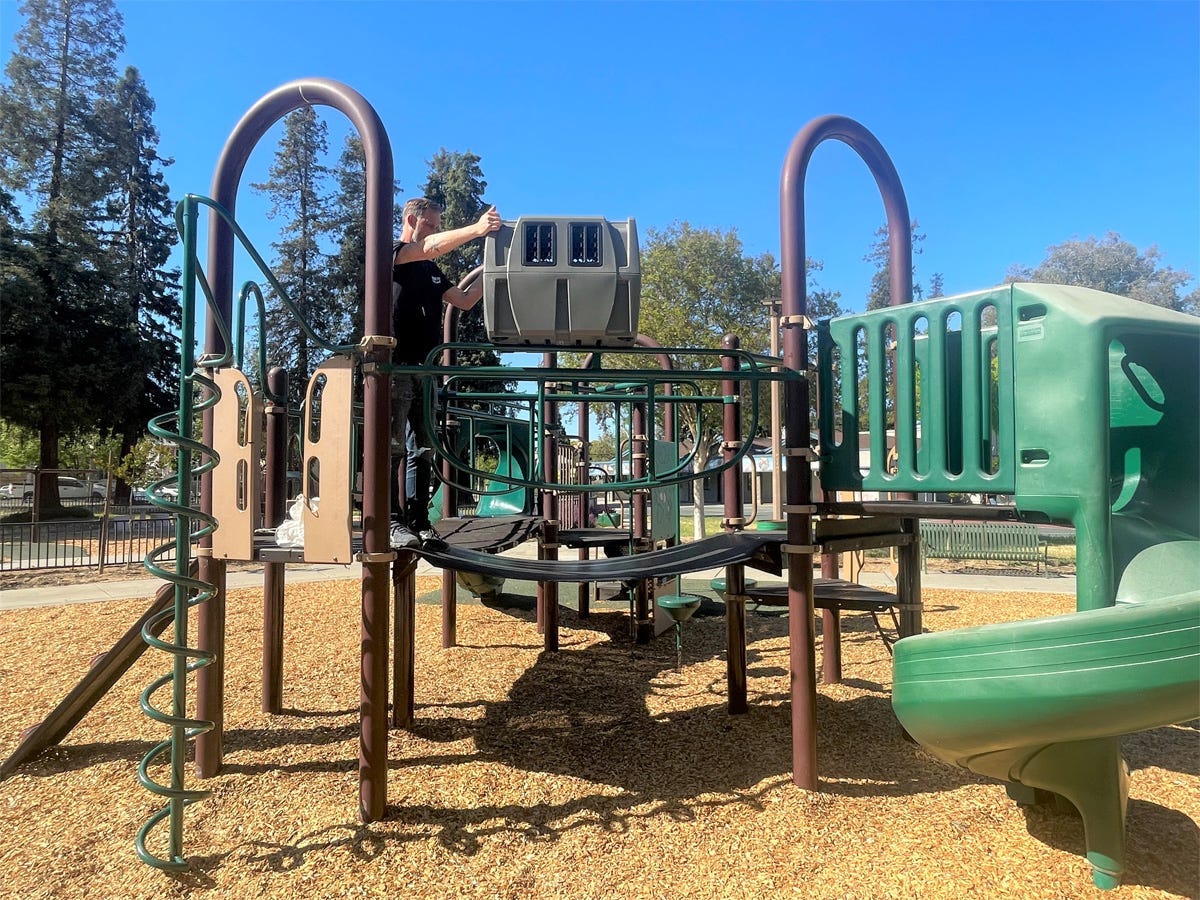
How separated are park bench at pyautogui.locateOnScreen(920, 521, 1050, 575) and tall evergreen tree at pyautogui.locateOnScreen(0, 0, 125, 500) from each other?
2651cm

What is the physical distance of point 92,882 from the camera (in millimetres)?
2434

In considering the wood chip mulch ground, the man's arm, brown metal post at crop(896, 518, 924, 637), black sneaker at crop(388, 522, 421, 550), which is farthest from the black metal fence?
brown metal post at crop(896, 518, 924, 637)

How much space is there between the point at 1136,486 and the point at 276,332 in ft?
103

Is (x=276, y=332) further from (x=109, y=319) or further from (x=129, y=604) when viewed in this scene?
(x=129, y=604)

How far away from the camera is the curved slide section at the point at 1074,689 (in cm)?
179

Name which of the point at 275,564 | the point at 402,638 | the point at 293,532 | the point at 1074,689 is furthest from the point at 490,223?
the point at 1074,689

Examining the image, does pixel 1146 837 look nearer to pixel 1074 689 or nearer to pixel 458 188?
pixel 1074 689

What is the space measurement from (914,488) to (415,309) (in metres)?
2.51

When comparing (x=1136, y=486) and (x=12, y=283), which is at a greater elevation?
(x=12, y=283)

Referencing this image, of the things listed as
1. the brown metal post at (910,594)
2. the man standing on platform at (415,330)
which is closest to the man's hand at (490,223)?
the man standing on platform at (415,330)

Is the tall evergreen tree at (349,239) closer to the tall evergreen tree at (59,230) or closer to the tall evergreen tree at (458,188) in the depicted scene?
the tall evergreen tree at (458,188)

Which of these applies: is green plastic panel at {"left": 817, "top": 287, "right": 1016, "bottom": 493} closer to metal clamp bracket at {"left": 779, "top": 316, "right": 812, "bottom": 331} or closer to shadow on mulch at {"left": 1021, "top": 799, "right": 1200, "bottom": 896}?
metal clamp bracket at {"left": 779, "top": 316, "right": 812, "bottom": 331}

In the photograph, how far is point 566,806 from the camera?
2.99 meters

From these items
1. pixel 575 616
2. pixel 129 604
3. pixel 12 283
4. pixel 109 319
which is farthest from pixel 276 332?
pixel 575 616
